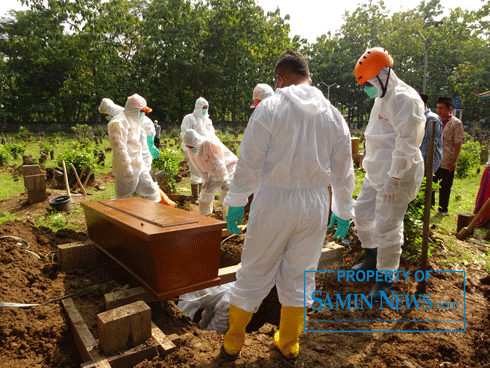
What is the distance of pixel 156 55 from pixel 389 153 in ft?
95.0

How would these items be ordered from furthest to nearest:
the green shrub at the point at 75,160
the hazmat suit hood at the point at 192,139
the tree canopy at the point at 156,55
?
the tree canopy at the point at 156,55
the green shrub at the point at 75,160
the hazmat suit hood at the point at 192,139

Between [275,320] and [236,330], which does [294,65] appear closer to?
[236,330]

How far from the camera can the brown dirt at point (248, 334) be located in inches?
88.2

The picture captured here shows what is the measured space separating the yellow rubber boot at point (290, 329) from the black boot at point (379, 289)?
1.13m

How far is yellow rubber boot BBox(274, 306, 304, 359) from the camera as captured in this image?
221 cm

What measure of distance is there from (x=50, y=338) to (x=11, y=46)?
31.5m

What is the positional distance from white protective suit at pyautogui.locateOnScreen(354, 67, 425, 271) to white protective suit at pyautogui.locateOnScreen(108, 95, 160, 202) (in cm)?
328

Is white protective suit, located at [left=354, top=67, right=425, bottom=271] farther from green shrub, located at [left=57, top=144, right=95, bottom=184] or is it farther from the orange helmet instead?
green shrub, located at [left=57, top=144, right=95, bottom=184]

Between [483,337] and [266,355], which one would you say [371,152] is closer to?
[483,337]

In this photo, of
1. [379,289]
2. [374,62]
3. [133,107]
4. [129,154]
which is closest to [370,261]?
[379,289]

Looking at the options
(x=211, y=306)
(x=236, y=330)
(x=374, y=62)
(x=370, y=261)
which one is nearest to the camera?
(x=236, y=330)

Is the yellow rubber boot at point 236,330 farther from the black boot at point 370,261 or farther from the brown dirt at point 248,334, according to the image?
the black boot at point 370,261

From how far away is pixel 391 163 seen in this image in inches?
115

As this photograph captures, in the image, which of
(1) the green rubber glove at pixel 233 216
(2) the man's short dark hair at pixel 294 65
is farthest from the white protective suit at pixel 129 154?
(2) the man's short dark hair at pixel 294 65
